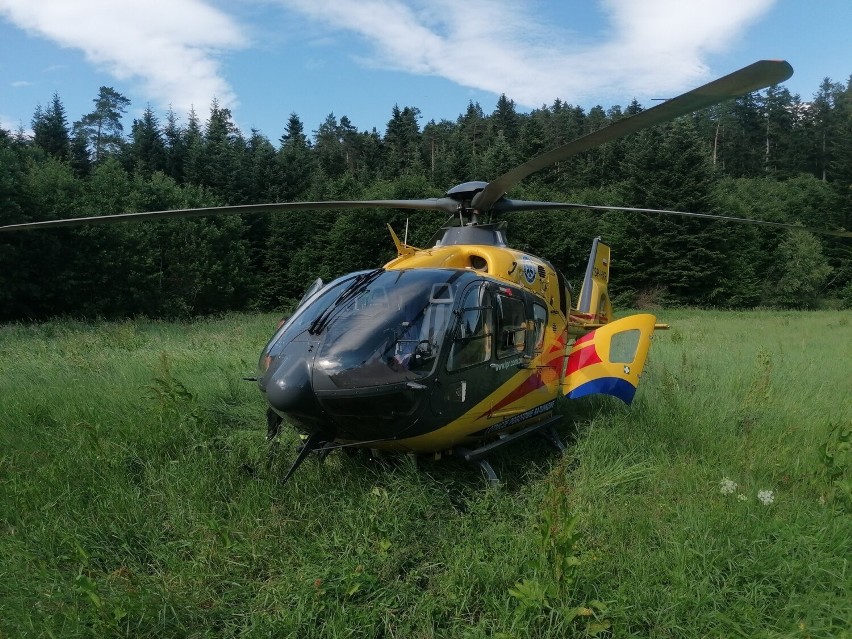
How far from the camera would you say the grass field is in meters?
3.72

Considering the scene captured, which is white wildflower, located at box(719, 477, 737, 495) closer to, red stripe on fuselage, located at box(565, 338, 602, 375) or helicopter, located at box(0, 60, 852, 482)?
helicopter, located at box(0, 60, 852, 482)

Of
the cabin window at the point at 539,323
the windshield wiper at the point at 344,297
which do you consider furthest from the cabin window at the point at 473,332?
the cabin window at the point at 539,323

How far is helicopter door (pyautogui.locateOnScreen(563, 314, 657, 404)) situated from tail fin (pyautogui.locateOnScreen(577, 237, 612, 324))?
2.57 meters

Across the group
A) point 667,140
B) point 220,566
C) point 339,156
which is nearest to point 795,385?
point 220,566

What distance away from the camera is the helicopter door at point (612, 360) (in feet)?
19.9

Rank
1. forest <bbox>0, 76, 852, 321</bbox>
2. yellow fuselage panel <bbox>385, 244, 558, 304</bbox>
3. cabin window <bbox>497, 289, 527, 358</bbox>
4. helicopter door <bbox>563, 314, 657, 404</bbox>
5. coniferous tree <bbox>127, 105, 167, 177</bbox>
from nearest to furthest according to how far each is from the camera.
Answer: cabin window <bbox>497, 289, 527, 358</bbox>
helicopter door <bbox>563, 314, 657, 404</bbox>
yellow fuselage panel <bbox>385, 244, 558, 304</bbox>
forest <bbox>0, 76, 852, 321</bbox>
coniferous tree <bbox>127, 105, 167, 177</bbox>

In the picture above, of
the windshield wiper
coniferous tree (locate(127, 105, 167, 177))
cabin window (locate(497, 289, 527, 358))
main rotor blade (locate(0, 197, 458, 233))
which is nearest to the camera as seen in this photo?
the windshield wiper

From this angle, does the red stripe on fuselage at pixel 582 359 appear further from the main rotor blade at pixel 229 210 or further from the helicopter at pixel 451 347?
the main rotor blade at pixel 229 210

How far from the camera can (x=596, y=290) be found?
31.3 ft

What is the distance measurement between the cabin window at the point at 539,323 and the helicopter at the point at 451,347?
0.02 meters

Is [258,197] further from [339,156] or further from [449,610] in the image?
[449,610]

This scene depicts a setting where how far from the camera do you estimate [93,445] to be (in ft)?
18.9

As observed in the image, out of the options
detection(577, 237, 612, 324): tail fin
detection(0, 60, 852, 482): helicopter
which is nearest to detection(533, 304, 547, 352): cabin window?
detection(0, 60, 852, 482): helicopter

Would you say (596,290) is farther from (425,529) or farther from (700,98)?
(700,98)
